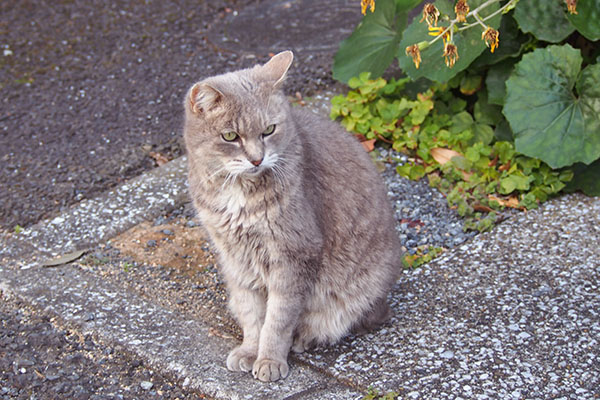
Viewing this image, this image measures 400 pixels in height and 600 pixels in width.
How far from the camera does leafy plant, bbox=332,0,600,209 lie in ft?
13.1

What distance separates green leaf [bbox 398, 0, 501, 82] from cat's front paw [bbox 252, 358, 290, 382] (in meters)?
1.99

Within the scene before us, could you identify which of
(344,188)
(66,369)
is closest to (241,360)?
(66,369)

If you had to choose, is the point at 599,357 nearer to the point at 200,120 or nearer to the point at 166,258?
the point at 200,120

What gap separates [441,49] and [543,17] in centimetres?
59

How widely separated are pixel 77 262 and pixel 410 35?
2277 millimetres

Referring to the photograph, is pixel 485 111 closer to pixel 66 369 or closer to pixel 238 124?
pixel 238 124

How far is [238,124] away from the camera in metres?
2.79

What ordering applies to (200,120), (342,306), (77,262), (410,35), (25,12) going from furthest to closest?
(25,12) < (410,35) < (77,262) < (342,306) < (200,120)

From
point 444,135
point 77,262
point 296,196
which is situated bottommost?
point 77,262

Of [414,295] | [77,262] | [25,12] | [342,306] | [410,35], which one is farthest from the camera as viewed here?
[25,12]

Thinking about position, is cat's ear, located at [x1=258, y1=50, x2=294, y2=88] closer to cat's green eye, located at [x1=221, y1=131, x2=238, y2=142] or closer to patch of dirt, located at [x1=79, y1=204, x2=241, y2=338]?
cat's green eye, located at [x1=221, y1=131, x2=238, y2=142]

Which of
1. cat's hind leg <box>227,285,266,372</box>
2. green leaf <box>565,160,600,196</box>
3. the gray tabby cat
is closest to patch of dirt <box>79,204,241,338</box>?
cat's hind leg <box>227,285,266,372</box>

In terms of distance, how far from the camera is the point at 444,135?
4.46 meters

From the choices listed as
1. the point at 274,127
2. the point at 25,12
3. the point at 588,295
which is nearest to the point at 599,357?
the point at 588,295
